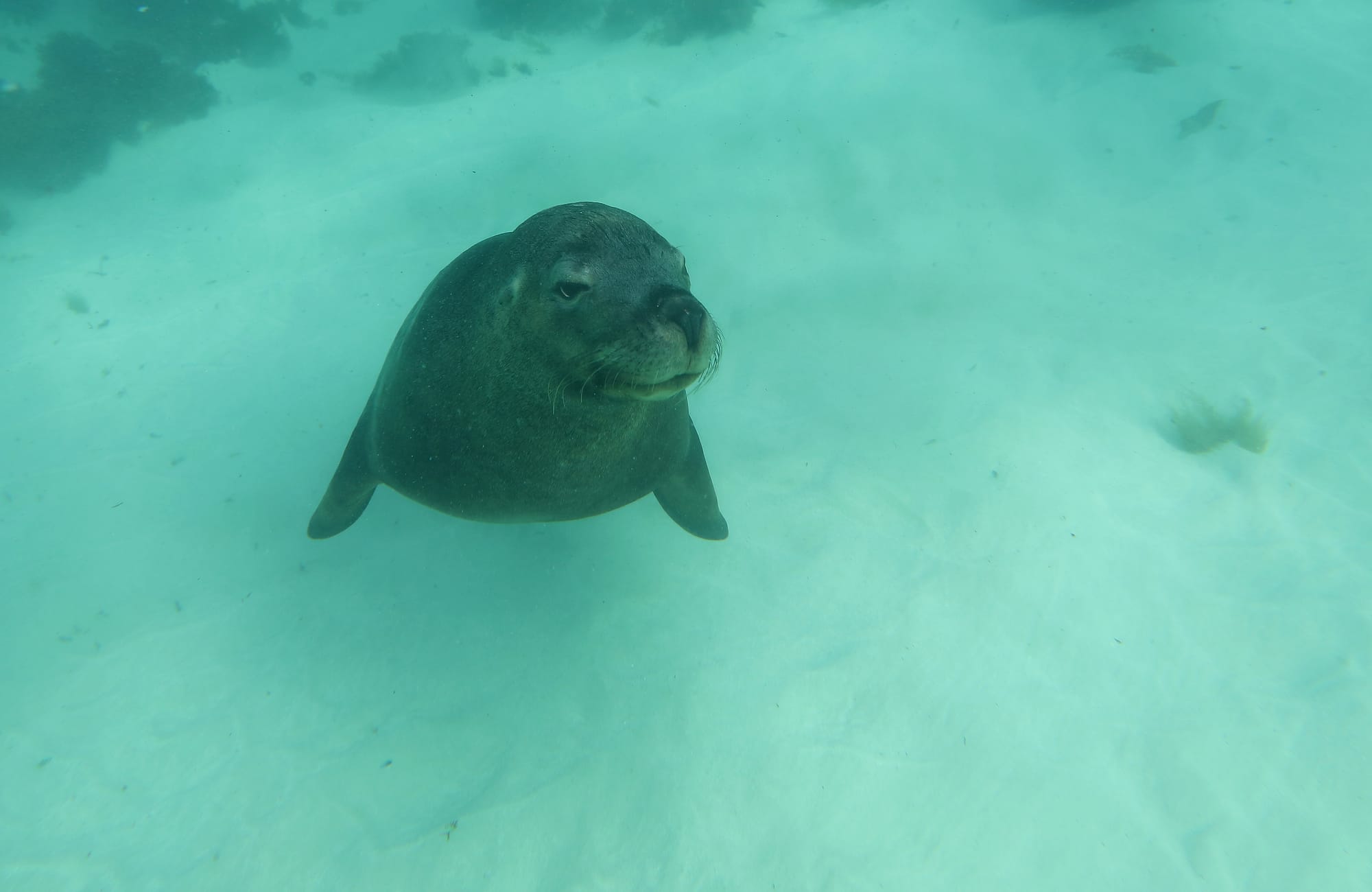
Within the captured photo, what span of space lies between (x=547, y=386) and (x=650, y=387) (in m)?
0.47

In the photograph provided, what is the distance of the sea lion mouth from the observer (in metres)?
1.96

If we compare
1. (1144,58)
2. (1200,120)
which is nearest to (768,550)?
(1200,120)

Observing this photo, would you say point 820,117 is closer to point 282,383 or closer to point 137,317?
point 282,383

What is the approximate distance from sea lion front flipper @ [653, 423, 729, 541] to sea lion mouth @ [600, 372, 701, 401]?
1.06 m

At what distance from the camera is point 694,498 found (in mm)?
3143

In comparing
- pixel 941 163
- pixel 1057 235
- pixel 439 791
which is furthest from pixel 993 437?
pixel 439 791

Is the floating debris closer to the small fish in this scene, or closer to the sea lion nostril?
the small fish

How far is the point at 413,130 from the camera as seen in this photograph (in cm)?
658

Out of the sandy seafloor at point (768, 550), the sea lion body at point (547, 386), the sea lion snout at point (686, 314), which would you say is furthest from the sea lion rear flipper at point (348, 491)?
the sea lion snout at point (686, 314)

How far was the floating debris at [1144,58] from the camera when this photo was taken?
6910mm

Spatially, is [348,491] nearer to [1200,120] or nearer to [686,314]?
[686,314]

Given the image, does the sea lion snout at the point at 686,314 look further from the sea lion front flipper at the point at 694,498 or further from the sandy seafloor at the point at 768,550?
the sandy seafloor at the point at 768,550

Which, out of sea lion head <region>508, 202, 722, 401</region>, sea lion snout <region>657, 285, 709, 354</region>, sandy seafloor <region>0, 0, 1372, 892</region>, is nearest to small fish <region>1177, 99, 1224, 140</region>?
sandy seafloor <region>0, 0, 1372, 892</region>

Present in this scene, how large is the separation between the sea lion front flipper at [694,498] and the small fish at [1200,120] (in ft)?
21.8
